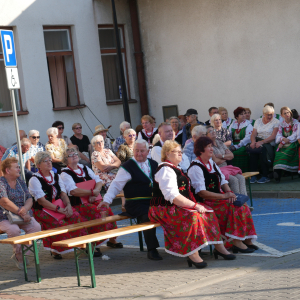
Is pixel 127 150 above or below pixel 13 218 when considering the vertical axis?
above

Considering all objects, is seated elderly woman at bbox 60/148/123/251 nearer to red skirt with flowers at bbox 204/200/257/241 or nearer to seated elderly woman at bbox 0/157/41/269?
seated elderly woman at bbox 0/157/41/269

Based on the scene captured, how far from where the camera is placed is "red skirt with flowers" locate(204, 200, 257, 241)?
6984 millimetres

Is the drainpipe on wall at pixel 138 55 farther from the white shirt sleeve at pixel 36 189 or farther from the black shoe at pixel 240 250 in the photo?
the black shoe at pixel 240 250

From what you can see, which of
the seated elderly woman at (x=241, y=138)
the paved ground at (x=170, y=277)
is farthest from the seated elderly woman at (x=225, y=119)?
the paved ground at (x=170, y=277)

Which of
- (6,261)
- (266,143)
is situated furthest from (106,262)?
(266,143)

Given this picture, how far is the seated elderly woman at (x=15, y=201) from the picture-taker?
23.9 feet

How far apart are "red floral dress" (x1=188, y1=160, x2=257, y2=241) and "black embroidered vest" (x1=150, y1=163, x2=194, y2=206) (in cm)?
33

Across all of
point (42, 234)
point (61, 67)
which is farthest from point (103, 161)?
point (61, 67)

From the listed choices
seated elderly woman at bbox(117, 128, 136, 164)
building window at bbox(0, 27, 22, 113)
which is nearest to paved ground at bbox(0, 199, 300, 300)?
seated elderly woman at bbox(117, 128, 136, 164)

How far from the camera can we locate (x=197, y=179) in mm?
7047

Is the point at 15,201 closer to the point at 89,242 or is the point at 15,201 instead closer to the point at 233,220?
the point at 89,242

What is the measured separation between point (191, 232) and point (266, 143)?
20.7ft

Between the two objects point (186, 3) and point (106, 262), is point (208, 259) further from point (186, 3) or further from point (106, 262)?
point (186, 3)

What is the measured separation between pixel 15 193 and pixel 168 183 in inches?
89.8
